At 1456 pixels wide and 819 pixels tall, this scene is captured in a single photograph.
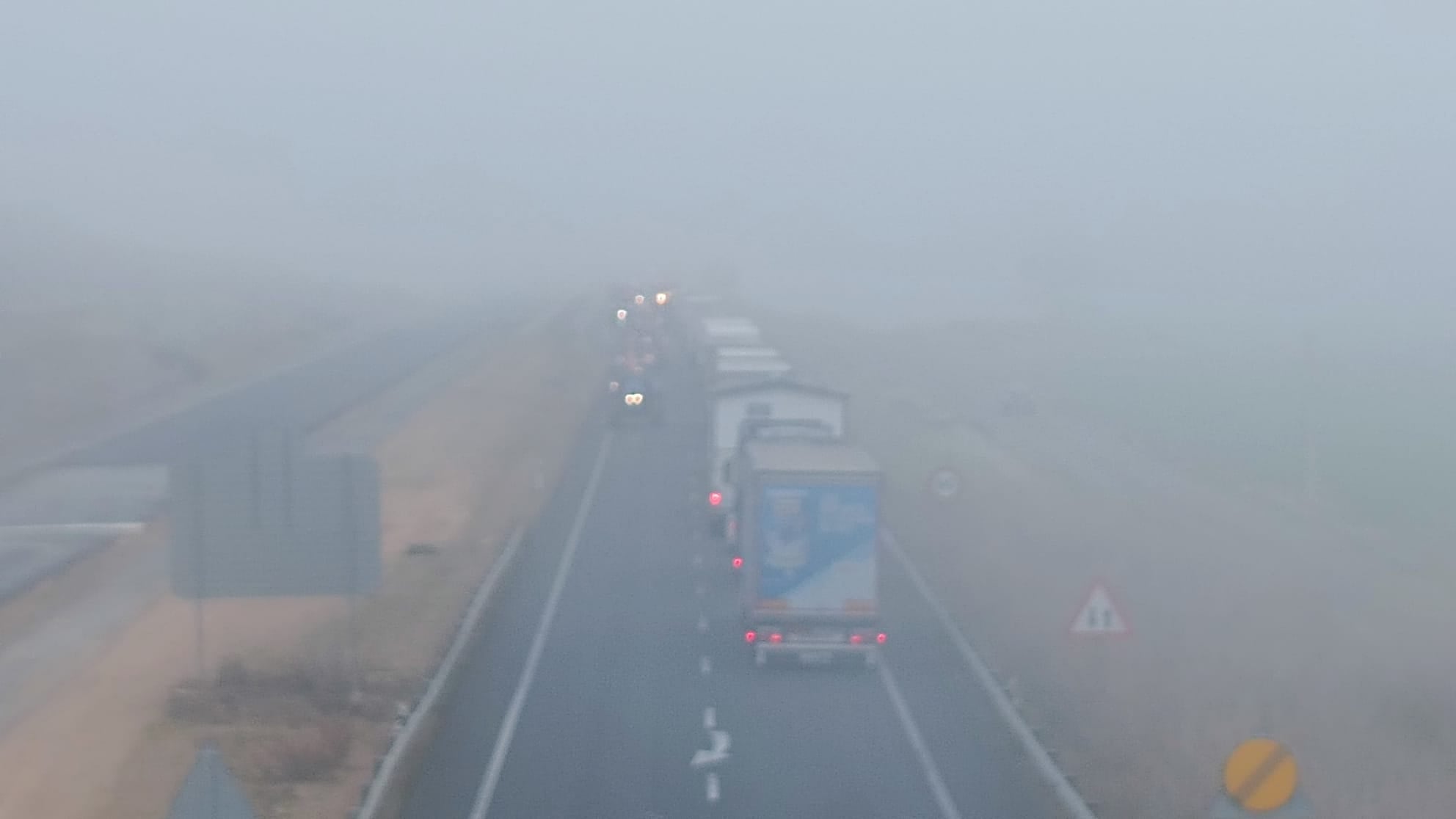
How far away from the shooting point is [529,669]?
21266mm

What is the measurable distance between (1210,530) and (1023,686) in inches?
655

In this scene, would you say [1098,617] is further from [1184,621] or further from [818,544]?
[1184,621]

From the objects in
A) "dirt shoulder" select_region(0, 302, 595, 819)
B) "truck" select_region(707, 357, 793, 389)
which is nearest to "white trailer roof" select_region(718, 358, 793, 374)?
"truck" select_region(707, 357, 793, 389)

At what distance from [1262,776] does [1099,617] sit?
656 centimetres

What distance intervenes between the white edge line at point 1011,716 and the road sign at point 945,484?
5374 millimetres

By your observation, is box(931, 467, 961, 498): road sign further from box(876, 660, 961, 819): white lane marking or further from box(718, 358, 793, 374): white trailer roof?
box(876, 660, 961, 819): white lane marking

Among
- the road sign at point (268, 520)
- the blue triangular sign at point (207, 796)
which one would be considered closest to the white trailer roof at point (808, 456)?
the road sign at point (268, 520)

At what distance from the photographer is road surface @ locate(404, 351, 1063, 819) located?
1573 cm

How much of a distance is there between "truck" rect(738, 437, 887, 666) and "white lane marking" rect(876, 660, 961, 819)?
0.61 meters

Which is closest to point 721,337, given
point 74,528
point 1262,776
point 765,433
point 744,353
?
point 744,353

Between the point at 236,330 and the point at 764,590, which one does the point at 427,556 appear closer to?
the point at 764,590

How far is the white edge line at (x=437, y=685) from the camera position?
1447cm

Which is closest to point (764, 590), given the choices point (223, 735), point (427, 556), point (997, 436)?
point (223, 735)

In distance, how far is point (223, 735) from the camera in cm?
1791
